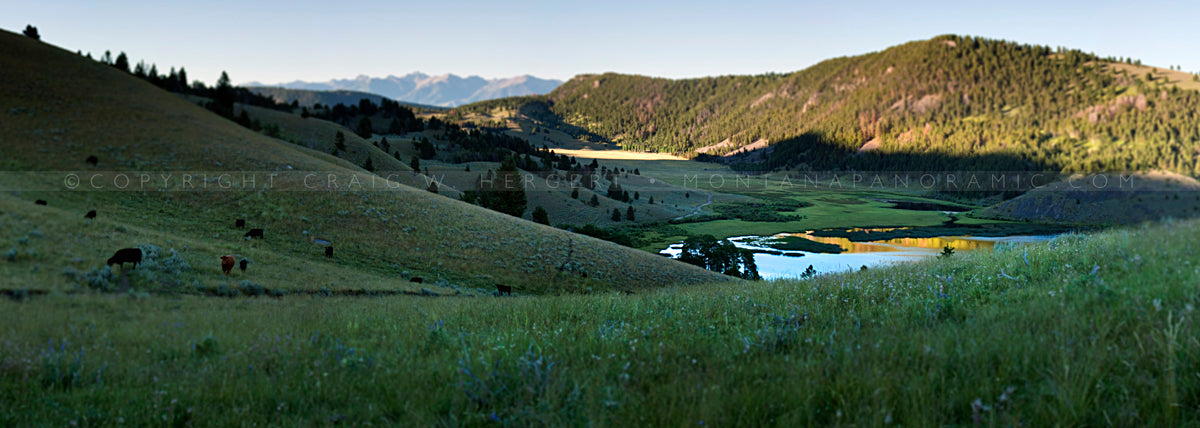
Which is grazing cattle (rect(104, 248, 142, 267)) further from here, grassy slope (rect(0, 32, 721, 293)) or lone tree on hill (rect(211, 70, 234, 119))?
lone tree on hill (rect(211, 70, 234, 119))

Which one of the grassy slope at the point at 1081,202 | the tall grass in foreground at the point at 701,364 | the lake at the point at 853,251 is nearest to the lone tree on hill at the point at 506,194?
the lake at the point at 853,251

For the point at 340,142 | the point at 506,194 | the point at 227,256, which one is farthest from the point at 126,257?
the point at 340,142

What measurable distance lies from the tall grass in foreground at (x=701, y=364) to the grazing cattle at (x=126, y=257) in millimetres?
7866

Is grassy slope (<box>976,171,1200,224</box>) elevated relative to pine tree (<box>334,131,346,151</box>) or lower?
lower

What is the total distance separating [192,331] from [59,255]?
34.9 feet

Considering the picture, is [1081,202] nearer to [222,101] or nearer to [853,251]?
[853,251]

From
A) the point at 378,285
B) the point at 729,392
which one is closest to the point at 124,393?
the point at 729,392

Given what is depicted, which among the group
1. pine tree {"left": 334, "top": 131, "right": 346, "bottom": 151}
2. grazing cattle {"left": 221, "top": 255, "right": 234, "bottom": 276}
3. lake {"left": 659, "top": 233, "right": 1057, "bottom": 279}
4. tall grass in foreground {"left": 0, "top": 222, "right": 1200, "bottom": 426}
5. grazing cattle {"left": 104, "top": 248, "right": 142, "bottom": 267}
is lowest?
lake {"left": 659, "top": 233, "right": 1057, "bottom": 279}

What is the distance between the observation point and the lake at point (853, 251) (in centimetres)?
6831

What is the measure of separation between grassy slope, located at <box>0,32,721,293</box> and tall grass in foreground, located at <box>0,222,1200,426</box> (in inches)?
544

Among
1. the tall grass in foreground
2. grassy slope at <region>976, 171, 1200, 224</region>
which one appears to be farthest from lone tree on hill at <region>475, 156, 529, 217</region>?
the tall grass in foreground

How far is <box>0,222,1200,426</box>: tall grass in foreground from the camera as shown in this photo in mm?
3992

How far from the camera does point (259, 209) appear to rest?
30.6m

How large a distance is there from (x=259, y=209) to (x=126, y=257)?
1694 cm
